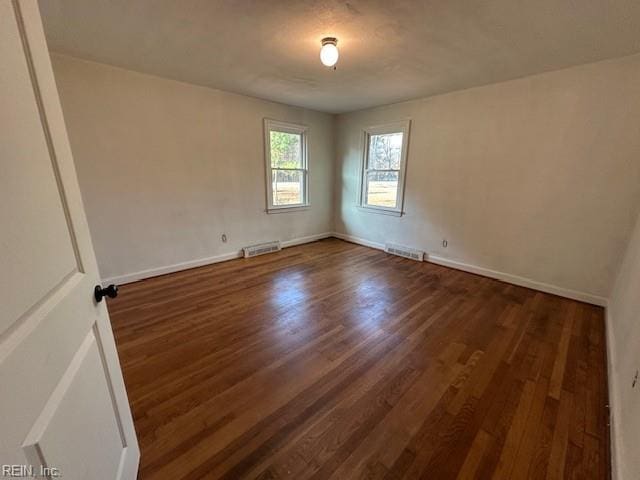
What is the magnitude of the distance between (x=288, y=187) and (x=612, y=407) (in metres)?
4.40

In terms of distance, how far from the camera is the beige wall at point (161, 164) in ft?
9.26

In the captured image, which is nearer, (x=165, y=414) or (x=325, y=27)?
(x=165, y=414)

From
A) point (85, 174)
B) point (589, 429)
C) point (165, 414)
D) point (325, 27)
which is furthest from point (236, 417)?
point (85, 174)

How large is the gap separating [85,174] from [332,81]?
9.70 ft

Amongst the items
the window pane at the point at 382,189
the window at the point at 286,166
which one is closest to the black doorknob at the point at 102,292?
the window at the point at 286,166

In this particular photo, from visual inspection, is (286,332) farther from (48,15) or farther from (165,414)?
(48,15)

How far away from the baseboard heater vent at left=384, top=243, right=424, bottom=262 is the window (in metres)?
1.72

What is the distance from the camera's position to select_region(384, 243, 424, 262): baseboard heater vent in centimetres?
423

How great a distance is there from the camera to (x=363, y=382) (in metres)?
1.78

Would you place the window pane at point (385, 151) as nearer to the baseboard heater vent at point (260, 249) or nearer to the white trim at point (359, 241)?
the white trim at point (359, 241)

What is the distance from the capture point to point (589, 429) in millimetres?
1480

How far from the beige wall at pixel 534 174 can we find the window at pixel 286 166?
1.53 meters

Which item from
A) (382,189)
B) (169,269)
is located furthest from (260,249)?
(382,189)

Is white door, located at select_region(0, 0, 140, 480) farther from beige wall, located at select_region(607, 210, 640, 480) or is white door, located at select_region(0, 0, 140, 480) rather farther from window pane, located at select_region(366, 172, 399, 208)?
window pane, located at select_region(366, 172, 399, 208)
